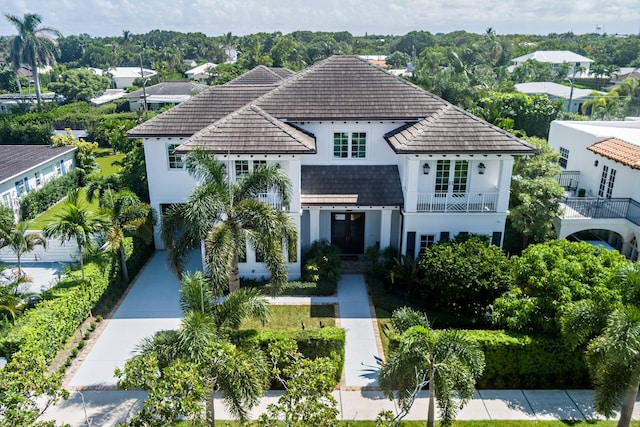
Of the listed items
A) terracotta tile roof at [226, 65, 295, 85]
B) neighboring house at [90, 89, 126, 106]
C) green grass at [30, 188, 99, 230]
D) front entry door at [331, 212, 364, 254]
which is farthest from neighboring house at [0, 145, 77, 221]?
neighboring house at [90, 89, 126, 106]

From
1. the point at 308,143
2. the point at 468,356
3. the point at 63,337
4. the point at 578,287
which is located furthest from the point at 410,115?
the point at 63,337

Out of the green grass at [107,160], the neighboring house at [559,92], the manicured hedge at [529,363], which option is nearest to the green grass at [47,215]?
the green grass at [107,160]

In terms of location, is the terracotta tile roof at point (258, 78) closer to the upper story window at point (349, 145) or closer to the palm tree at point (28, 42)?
the upper story window at point (349, 145)

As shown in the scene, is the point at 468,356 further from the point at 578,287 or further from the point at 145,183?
the point at 145,183

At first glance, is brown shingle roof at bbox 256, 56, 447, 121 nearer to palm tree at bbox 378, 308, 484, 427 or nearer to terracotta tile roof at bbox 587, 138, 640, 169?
terracotta tile roof at bbox 587, 138, 640, 169

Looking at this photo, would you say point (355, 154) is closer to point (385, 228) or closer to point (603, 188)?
point (385, 228)

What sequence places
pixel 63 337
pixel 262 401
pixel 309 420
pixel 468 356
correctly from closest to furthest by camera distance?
pixel 309 420 → pixel 468 356 → pixel 262 401 → pixel 63 337
